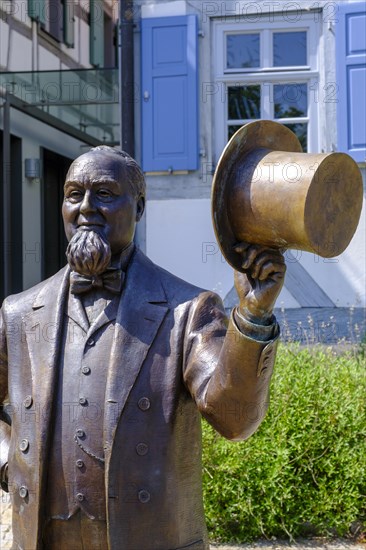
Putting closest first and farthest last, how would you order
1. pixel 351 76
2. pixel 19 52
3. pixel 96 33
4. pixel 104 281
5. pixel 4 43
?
pixel 104 281
pixel 351 76
pixel 4 43
pixel 19 52
pixel 96 33

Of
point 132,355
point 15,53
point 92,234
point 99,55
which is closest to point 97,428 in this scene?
point 132,355

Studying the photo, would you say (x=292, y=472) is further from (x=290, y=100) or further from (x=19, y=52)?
(x=19, y=52)

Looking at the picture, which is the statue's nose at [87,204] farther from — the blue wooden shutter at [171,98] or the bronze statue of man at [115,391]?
the blue wooden shutter at [171,98]

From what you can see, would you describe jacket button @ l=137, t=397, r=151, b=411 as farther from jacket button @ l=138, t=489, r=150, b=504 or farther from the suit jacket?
jacket button @ l=138, t=489, r=150, b=504

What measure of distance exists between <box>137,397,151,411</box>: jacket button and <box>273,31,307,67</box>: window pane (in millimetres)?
8154

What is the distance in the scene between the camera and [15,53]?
11977 mm

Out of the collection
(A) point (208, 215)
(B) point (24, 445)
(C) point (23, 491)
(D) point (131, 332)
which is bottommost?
(C) point (23, 491)

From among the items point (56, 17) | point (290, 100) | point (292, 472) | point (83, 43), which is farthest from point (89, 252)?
point (83, 43)

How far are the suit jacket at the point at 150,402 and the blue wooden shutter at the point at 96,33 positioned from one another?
532 inches

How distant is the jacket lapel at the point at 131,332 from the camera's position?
212 centimetres

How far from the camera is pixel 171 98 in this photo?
9.59m

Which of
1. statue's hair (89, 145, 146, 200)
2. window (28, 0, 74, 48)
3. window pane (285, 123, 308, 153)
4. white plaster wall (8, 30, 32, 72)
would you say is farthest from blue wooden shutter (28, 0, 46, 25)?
statue's hair (89, 145, 146, 200)

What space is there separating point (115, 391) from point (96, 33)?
47.3 ft

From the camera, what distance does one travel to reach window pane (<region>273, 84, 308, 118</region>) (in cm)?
970
